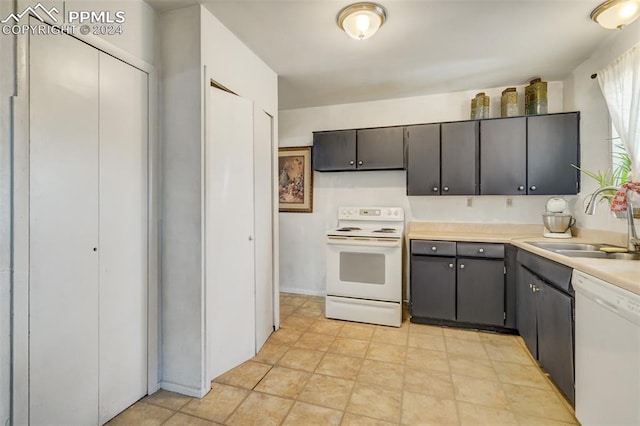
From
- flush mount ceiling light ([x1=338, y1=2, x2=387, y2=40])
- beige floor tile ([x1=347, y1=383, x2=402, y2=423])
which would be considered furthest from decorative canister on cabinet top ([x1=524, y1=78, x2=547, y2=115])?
beige floor tile ([x1=347, y1=383, x2=402, y2=423])

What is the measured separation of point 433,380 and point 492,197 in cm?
207

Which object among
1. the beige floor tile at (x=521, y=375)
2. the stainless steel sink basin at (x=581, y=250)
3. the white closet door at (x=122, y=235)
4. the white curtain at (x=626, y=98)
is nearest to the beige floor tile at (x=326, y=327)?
the beige floor tile at (x=521, y=375)

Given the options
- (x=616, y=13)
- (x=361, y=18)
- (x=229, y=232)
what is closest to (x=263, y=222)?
(x=229, y=232)

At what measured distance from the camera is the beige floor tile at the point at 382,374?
199 centimetres

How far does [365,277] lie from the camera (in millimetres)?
2969

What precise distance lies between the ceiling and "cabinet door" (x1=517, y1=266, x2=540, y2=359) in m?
1.79

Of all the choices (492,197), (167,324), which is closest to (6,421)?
(167,324)

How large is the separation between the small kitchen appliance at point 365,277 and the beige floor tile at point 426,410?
1.06m

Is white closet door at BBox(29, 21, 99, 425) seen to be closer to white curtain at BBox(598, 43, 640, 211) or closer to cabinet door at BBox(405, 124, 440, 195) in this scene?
cabinet door at BBox(405, 124, 440, 195)

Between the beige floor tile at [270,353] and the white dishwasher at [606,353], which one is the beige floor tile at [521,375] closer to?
the white dishwasher at [606,353]

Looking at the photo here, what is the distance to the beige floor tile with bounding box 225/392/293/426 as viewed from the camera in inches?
64.2

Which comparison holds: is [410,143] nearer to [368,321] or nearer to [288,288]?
[368,321]

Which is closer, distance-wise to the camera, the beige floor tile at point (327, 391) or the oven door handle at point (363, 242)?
the beige floor tile at point (327, 391)

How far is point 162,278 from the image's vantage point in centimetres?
193
